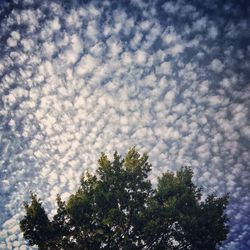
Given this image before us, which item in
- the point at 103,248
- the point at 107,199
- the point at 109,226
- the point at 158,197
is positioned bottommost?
the point at 103,248

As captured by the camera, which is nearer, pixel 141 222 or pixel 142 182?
pixel 141 222

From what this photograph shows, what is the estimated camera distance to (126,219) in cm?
1393

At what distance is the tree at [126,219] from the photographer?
13.7 metres

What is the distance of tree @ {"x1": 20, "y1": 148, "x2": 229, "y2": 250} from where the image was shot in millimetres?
13680

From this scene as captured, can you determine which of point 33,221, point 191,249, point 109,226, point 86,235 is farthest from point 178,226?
point 33,221

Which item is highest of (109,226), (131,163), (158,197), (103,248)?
(131,163)

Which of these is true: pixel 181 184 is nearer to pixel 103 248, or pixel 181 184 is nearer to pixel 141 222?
pixel 141 222

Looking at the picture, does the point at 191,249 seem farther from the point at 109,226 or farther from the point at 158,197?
the point at 109,226

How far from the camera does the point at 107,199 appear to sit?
13.8 meters

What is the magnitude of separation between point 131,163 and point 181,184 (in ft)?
9.37

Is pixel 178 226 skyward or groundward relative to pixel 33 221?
skyward

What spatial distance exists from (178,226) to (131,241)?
2519 mm

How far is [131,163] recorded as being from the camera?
591 inches

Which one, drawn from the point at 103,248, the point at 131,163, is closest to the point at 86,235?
the point at 103,248
